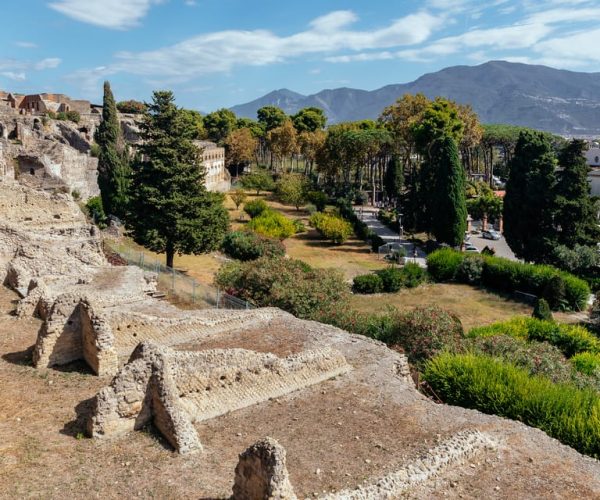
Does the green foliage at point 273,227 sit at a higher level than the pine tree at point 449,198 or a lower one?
lower

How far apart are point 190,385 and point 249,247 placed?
1012 inches

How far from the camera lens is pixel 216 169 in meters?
75.9

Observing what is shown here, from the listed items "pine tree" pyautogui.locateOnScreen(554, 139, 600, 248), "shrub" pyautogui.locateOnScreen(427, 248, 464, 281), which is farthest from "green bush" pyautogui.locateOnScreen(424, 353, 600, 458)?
"pine tree" pyautogui.locateOnScreen(554, 139, 600, 248)

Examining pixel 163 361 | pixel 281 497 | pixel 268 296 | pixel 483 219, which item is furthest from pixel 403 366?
pixel 483 219

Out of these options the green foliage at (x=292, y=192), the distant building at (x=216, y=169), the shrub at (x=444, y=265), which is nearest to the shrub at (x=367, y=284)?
the shrub at (x=444, y=265)

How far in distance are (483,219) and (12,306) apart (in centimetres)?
4688

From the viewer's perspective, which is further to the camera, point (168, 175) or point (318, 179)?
point (318, 179)

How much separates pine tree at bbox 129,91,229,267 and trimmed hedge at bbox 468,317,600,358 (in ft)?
47.8

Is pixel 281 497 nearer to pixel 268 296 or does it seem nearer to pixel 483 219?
pixel 268 296

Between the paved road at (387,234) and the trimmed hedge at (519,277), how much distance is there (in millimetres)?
4347

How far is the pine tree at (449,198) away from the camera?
132ft

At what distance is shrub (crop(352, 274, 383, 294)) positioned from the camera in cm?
3195

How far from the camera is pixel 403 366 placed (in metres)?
13.2

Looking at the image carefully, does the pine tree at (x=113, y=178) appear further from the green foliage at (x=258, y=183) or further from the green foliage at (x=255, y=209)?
the green foliage at (x=258, y=183)
